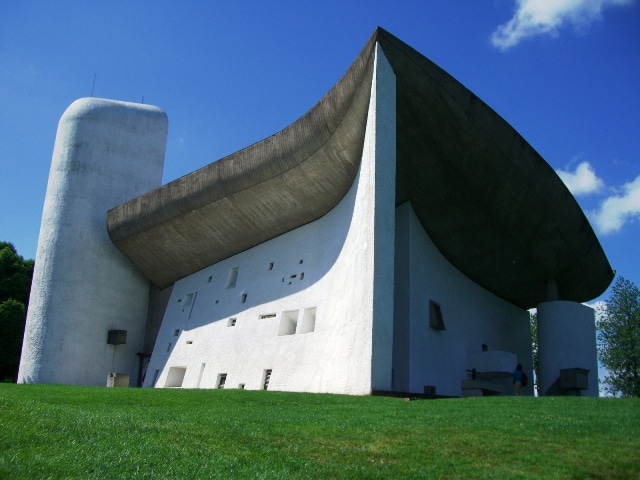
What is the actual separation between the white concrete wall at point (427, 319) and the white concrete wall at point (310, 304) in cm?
199

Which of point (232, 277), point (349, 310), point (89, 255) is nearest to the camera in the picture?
point (349, 310)

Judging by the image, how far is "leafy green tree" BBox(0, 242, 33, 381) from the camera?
95.7 feet

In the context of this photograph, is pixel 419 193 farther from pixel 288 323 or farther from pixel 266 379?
pixel 266 379

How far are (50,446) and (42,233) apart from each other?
20250mm

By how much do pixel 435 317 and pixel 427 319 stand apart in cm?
49

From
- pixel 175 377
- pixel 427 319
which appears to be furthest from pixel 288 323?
pixel 175 377

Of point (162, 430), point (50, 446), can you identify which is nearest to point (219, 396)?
point (162, 430)

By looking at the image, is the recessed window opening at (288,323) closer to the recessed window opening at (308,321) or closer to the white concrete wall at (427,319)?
the recessed window opening at (308,321)

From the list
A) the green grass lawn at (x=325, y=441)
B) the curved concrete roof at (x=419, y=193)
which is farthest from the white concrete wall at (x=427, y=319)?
the green grass lawn at (x=325, y=441)

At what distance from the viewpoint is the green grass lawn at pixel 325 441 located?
591cm

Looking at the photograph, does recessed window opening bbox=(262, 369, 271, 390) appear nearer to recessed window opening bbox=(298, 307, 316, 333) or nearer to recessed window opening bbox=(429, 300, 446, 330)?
recessed window opening bbox=(298, 307, 316, 333)

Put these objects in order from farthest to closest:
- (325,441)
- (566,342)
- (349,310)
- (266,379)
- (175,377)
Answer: (175,377) → (566,342) → (266,379) → (349,310) → (325,441)

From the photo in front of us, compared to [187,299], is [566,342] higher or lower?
lower

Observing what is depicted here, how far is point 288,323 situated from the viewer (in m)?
19.2
